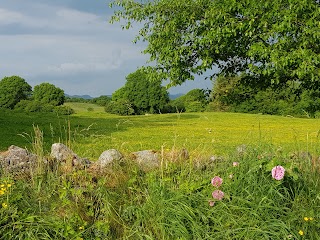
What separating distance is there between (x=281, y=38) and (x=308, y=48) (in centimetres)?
81

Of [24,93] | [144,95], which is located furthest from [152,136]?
[24,93]

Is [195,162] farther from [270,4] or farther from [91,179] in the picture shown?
[270,4]

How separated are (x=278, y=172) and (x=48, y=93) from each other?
2429 inches

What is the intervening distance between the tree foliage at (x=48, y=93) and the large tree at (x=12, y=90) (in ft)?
4.43

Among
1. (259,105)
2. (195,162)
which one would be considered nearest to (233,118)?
(259,105)

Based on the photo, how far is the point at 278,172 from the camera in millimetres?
4582

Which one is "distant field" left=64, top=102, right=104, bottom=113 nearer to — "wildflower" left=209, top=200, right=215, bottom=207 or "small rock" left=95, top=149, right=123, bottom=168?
"small rock" left=95, top=149, right=123, bottom=168

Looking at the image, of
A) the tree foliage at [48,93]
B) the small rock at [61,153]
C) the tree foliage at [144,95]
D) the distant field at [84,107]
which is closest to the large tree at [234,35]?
the small rock at [61,153]

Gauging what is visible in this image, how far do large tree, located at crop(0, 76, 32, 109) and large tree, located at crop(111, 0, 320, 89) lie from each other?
56.2 m

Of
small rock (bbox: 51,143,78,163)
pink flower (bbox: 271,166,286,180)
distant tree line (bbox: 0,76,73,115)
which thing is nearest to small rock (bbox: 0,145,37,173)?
small rock (bbox: 51,143,78,163)

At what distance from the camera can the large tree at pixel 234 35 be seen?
7.98m

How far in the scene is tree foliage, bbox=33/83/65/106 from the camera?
63062 millimetres

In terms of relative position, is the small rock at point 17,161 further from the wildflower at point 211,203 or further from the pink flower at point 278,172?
the pink flower at point 278,172

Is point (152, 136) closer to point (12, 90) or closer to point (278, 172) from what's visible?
point (278, 172)
